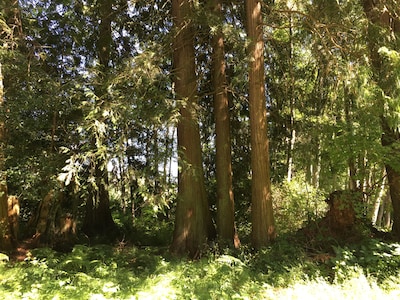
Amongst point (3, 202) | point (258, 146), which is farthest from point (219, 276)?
point (3, 202)

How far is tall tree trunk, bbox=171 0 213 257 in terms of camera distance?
27.6ft

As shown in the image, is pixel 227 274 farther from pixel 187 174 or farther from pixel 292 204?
pixel 292 204

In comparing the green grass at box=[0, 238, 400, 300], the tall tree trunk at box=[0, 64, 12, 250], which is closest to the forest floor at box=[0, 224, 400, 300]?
the green grass at box=[0, 238, 400, 300]

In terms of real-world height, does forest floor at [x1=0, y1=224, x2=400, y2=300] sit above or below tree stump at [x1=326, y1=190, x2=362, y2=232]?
below

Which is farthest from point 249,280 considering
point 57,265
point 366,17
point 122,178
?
point 366,17

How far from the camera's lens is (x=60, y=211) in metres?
9.77

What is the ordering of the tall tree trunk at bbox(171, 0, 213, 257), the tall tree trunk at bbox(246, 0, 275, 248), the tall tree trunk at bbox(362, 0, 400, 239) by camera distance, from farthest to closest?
the tall tree trunk at bbox(171, 0, 213, 257) < the tall tree trunk at bbox(246, 0, 275, 248) < the tall tree trunk at bbox(362, 0, 400, 239)

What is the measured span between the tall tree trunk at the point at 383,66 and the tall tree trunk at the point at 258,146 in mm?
2630

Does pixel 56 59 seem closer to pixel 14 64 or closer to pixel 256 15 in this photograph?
pixel 14 64

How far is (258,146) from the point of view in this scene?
8.13 m

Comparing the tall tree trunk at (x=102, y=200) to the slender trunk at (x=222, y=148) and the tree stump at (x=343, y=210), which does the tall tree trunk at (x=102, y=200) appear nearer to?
the slender trunk at (x=222, y=148)

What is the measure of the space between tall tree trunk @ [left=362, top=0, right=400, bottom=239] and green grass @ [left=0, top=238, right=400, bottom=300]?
1774 mm

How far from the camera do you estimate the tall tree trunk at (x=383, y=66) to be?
7.34 meters

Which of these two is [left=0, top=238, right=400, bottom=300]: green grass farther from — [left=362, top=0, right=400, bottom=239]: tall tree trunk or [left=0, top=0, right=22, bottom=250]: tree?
[left=362, top=0, right=400, bottom=239]: tall tree trunk
